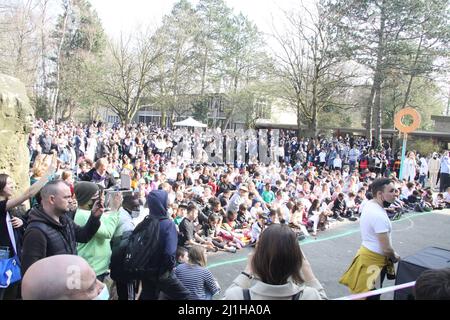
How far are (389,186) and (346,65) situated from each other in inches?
792

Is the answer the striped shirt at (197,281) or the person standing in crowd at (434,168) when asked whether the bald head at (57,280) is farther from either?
the person standing in crowd at (434,168)

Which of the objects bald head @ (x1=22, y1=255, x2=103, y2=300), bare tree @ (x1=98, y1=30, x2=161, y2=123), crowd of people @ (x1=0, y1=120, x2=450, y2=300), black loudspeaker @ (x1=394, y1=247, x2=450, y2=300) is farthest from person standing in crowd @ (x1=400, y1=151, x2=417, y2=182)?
bare tree @ (x1=98, y1=30, x2=161, y2=123)

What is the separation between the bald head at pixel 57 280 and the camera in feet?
4.67

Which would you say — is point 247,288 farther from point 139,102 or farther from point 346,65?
point 139,102

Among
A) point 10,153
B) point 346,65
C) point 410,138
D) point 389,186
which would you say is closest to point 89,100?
point 346,65

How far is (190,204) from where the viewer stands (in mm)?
6316

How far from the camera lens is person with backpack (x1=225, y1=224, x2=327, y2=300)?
6.17 ft

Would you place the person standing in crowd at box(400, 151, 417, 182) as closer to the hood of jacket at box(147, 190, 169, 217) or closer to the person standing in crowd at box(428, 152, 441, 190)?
the person standing in crowd at box(428, 152, 441, 190)

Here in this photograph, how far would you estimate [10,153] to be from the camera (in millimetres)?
5078

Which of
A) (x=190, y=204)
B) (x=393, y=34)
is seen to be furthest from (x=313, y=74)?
(x=190, y=204)

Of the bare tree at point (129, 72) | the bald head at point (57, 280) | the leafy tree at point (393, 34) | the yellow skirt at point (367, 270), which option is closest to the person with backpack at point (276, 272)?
the bald head at point (57, 280)

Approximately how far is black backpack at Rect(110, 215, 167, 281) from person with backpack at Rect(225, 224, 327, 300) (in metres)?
1.17

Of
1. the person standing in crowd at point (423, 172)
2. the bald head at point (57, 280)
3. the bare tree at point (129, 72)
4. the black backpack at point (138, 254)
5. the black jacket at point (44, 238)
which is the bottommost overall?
the person standing in crowd at point (423, 172)

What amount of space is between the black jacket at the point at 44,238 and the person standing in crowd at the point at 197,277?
3.96ft
